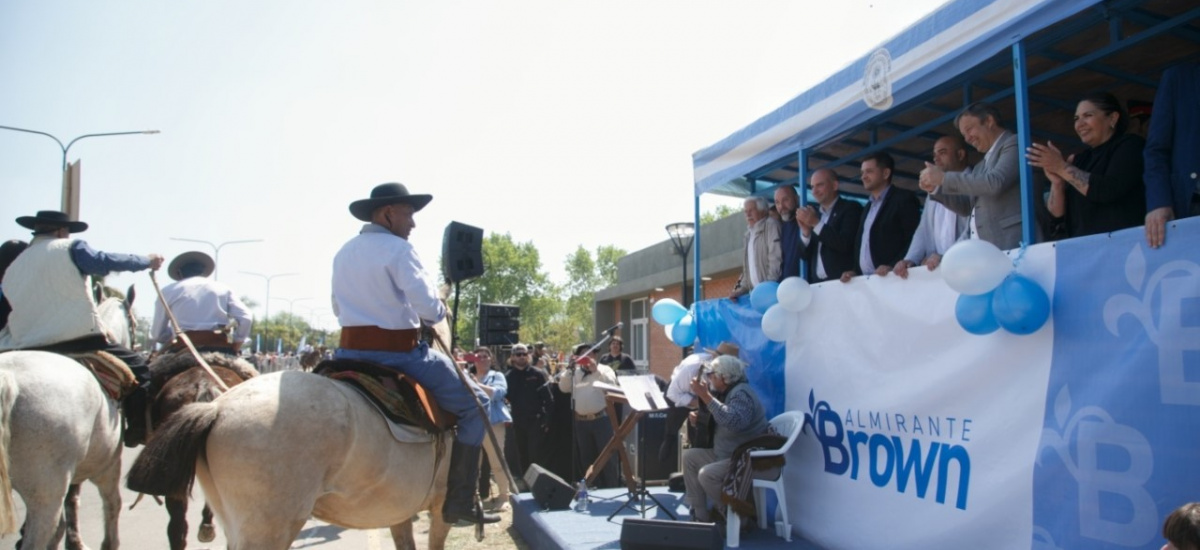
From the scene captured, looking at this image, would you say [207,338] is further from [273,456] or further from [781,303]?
[781,303]

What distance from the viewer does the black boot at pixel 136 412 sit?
5574mm

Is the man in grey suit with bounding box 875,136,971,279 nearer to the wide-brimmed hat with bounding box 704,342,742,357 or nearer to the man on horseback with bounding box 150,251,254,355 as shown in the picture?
the wide-brimmed hat with bounding box 704,342,742,357

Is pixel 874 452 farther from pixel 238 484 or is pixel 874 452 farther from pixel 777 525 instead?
pixel 238 484

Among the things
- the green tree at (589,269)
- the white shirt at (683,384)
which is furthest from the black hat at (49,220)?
the green tree at (589,269)

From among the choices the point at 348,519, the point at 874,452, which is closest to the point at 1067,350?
the point at 874,452

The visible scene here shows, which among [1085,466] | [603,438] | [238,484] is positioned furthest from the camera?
[603,438]

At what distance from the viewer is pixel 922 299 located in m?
4.77

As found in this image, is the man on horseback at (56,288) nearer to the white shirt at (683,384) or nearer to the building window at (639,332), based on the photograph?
the white shirt at (683,384)

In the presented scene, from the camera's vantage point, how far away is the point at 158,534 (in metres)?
6.92

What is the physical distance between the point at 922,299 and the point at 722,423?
6.01 ft

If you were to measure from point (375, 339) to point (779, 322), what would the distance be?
10.7 ft

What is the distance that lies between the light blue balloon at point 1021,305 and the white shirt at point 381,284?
3.07m

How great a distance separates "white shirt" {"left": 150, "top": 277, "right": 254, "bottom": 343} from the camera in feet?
21.0

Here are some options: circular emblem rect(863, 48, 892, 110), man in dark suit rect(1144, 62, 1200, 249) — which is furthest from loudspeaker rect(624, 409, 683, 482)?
man in dark suit rect(1144, 62, 1200, 249)
